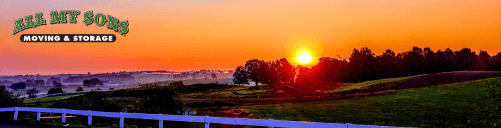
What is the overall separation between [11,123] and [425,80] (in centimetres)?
6534

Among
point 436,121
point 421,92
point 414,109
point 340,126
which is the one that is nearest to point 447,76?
point 421,92

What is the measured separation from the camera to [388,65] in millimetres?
106812

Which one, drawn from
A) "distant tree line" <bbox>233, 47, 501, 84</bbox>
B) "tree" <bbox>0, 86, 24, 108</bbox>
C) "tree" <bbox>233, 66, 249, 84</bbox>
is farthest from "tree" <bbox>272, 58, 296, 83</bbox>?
"tree" <bbox>0, 86, 24, 108</bbox>

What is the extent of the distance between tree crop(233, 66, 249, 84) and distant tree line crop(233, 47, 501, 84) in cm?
205

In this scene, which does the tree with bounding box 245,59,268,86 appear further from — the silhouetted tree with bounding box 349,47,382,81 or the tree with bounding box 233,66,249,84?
the silhouetted tree with bounding box 349,47,382,81

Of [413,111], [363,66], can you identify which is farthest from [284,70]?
[413,111]

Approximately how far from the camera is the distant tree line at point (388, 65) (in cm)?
10362

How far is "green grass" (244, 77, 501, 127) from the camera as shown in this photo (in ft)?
102

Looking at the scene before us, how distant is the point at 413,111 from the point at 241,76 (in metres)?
95.1

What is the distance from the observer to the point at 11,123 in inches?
742

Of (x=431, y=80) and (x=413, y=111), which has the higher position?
(x=431, y=80)

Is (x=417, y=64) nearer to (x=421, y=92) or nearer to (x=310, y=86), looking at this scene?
(x=310, y=86)

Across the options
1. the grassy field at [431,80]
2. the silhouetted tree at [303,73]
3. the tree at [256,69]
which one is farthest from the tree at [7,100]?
the silhouetted tree at [303,73]

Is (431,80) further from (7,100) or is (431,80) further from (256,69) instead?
(256,69)
